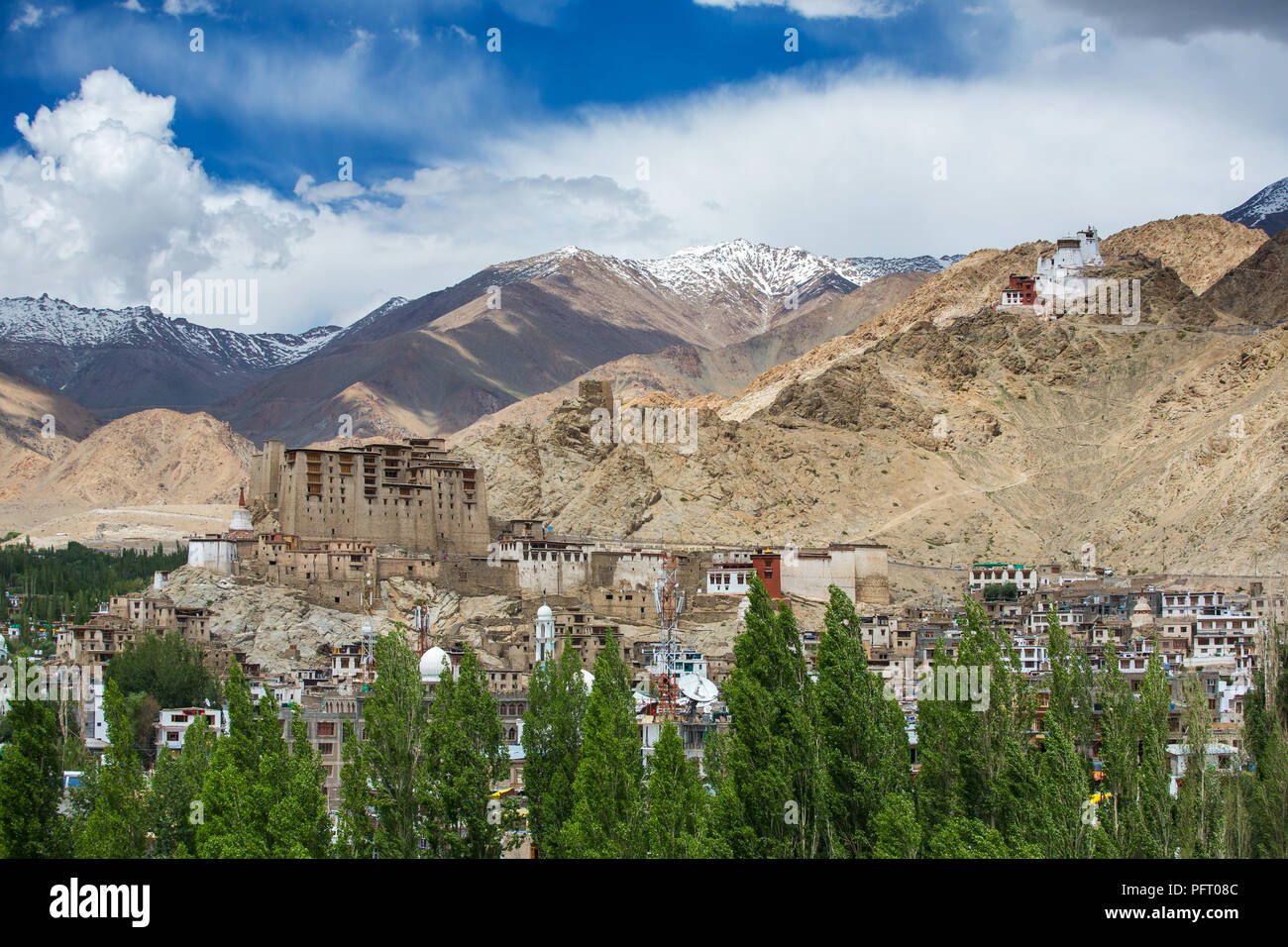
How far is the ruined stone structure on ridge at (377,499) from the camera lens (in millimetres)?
79562

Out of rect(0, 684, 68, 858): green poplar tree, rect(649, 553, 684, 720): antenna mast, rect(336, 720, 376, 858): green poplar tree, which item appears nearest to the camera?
rect(336, 720, 376, 858): green poplar tree

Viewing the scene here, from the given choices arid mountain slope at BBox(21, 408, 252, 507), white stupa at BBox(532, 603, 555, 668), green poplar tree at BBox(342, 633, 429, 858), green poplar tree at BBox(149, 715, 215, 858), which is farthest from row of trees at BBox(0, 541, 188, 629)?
arid mountain slope at BBox(21, 408, 252, 507)

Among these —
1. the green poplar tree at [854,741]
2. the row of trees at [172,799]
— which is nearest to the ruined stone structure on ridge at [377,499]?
the row of trees at [172,799]

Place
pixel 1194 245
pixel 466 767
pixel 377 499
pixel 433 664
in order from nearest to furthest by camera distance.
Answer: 1. pixel 466 767
2. pixel 433 664
3. pixel 377 499
4. pixel 1194 245

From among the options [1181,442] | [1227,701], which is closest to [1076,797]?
[1227,701]

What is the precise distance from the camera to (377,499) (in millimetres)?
80688

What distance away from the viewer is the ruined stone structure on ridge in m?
79.6

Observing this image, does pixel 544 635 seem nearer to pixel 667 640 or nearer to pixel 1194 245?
pixel 667 640

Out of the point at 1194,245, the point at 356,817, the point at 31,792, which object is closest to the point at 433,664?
the point at 31,792

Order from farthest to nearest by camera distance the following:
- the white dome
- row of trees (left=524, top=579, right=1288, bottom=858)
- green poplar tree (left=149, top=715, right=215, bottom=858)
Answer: the white dome < green poplar tree (left=149, top=715, right=215, bottom=858) < row of trees (left=524, top=579, right=1288, bottom=858)

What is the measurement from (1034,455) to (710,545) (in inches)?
1385

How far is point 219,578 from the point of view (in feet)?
243

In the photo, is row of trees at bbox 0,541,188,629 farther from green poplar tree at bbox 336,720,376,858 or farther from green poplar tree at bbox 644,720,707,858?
green poplar tree at bbox 644,720,707,858
